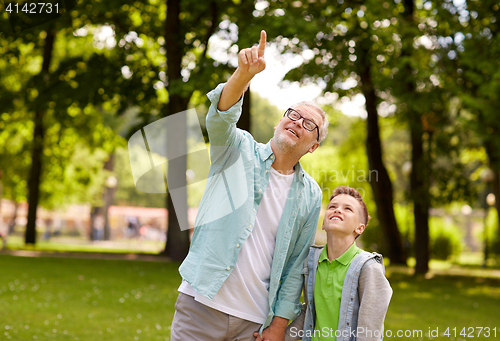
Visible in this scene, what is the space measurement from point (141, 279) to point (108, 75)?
6880mm

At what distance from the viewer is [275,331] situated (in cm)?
295

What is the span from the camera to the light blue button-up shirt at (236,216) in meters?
2.82

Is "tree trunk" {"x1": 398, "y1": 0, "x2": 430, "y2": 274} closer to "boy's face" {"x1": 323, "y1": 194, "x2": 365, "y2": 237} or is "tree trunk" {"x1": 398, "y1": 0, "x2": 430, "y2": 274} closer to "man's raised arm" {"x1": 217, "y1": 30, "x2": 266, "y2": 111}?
"boy's face" {"x1": 323, "y1": 194, "x2": 365, "y2": 237}

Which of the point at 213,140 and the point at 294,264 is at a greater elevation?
the point at 213,140

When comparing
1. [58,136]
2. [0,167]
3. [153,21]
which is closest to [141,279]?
[153,21]

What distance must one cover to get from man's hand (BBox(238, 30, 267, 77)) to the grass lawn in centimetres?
501

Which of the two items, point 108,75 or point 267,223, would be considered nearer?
point 267,223

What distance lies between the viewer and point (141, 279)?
12000 millimetres

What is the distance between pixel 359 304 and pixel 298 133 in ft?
3.26

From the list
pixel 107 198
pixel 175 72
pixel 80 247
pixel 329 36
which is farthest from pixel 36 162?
pixel 107 198

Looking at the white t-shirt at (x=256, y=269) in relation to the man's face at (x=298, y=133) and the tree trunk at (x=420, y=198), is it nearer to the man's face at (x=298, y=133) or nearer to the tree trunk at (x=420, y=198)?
the man's face at (x=298, y=133)

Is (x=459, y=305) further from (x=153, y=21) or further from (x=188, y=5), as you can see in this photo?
(x=153, y=21)

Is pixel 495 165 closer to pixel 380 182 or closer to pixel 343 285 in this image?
pixel 380 182

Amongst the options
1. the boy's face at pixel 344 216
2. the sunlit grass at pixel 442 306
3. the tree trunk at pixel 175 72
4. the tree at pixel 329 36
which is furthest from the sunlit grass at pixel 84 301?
the tree at pixel 329 36
